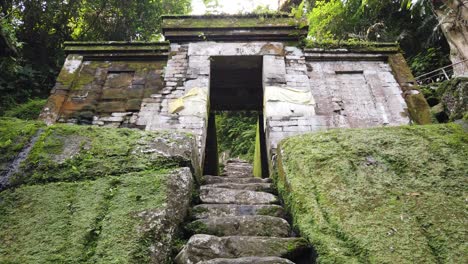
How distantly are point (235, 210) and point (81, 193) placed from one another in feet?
4.30

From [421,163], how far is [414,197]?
0.48m

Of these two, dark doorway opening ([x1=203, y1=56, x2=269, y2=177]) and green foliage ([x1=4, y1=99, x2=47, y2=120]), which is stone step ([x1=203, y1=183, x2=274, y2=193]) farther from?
green foliage ([x1=4, y1=99, x2=47, y2=120])

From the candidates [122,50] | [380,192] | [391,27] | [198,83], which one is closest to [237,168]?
[198,83]

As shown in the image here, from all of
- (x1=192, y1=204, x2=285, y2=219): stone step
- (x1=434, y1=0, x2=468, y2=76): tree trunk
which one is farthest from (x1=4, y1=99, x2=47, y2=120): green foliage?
(x1=434, y1=0, x2=468, y2=76): tree trunk

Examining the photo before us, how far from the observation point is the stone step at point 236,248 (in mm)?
2232

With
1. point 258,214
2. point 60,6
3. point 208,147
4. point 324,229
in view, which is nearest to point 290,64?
point 208,147

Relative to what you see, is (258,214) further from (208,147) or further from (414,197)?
(208,147)

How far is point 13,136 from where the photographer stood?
2.95 m

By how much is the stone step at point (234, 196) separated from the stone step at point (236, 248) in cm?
91

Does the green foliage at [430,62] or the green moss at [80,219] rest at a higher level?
the green foliage at [430,62]

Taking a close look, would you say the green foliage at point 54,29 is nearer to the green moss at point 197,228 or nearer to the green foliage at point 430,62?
the green moss at point 197,228

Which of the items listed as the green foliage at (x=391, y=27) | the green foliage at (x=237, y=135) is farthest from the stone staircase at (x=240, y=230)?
the green foliage at (x=237, y=135)

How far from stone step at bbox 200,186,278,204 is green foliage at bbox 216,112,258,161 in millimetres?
8910

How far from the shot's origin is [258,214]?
3.00 meters
